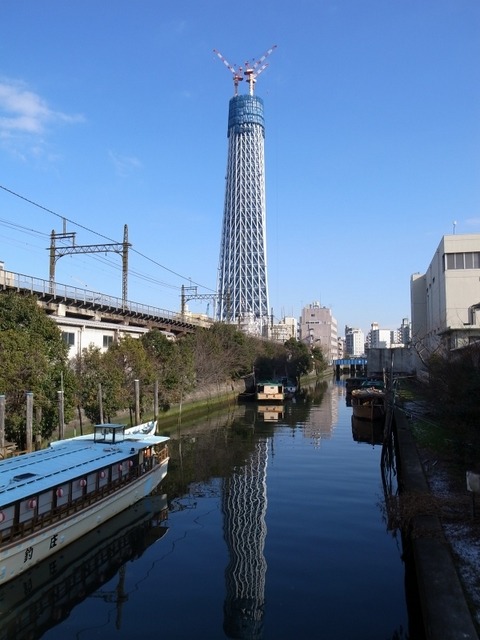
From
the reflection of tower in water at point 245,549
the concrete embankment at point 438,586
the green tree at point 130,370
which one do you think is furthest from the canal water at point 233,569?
the green tree at point 130,370

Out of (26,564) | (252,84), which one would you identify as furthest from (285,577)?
(252,84)

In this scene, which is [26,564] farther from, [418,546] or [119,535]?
[418,546]

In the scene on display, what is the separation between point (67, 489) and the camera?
578 inches

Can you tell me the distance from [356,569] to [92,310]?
3417 centimetres

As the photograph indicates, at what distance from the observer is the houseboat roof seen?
13.4 m

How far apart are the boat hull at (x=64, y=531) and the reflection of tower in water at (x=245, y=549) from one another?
3.16 meters

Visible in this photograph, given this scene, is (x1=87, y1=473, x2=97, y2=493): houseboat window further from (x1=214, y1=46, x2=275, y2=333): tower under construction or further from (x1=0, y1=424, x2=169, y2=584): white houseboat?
(x1=214, y1=46, x2=275, y2=333): tower under construction

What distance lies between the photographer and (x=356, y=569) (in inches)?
510

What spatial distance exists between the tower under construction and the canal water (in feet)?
419

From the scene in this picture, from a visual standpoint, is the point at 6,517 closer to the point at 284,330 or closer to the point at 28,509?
the point at 28,509

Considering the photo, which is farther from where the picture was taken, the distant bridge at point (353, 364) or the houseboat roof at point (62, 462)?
the distant bridge at point (353, 364)

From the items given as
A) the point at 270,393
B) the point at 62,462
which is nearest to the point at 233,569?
the point at 62,462

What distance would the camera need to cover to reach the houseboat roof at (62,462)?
13406 millimetres

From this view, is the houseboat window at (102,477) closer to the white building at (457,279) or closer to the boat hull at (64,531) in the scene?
the boat hull at (64,531)
